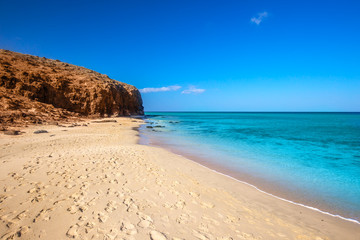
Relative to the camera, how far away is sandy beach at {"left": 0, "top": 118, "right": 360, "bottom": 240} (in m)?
2.97

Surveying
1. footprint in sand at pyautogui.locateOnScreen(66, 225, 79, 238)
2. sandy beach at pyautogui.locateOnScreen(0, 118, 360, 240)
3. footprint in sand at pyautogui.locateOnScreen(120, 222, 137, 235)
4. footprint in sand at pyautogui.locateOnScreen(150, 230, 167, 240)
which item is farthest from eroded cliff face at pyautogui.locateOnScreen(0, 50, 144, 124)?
footprint in sand at pyautogui.locateOnScreen(150, 230, 167, 240)

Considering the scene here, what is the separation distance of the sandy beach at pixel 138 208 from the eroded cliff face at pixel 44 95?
48.9ft

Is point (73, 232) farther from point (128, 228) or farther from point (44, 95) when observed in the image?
point (44, 95)

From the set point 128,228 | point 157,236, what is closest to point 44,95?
point 128,228

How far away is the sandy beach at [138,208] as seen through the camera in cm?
297

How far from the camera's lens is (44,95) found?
1083 inches

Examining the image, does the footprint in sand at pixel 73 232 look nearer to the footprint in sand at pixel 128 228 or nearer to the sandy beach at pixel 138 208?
the sandy beach at pixel 138 208

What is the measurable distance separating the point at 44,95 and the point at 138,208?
32711 millimetres

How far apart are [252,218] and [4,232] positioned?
466cm

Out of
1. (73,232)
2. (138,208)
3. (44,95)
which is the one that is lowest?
(138,208)

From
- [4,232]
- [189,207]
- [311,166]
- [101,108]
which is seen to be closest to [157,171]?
[189,207]

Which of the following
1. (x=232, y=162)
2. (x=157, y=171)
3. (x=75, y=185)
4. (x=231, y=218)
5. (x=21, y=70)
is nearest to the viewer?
(x=231, y=218)

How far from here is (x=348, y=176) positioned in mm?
7758

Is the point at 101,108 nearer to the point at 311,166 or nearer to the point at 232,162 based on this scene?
the point at 232,162
